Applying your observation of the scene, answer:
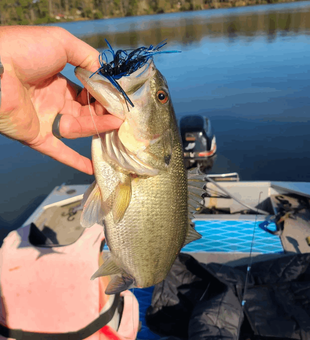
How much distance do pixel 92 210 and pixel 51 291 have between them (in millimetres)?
686

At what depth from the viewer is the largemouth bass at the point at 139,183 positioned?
1.48 meters

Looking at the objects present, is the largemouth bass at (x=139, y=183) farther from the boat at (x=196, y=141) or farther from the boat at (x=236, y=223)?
the boat at (x=196, y=141)

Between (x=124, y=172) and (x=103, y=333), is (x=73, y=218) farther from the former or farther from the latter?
(x=124, y=172)

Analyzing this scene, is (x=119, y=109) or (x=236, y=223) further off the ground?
(x=119, y=109)

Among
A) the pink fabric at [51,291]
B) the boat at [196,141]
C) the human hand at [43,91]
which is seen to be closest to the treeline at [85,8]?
the boat at [196,141]

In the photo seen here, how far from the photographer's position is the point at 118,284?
1779 mm

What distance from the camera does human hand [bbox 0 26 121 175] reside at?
4.53 feet

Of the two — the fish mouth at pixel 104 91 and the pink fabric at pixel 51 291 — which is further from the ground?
the fish mouth at pixel 104 91

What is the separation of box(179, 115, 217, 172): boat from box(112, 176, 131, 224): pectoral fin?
473 cm

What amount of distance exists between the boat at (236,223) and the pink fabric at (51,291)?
5.47ft

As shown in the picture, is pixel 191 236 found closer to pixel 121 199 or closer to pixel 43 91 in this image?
pixel 121 199

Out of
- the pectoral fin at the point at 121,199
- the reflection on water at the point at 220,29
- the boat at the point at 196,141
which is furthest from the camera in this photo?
the reflection on water at the point at 220,29

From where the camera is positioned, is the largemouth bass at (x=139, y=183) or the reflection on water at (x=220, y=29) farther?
the reflection on water at (x=220, y=29)

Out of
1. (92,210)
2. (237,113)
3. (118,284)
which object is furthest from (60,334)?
(237,113)
